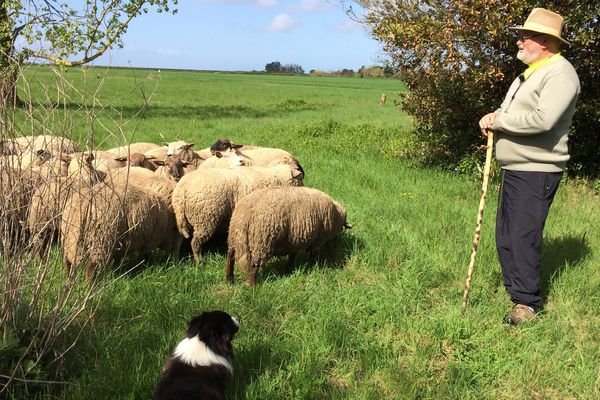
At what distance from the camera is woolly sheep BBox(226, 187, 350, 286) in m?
4.86

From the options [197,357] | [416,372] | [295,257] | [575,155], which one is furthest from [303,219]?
[575,155]

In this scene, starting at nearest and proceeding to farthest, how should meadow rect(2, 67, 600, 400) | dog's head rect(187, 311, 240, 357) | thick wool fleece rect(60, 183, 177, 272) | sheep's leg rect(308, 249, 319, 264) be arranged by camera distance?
dog's head rect(187, 311, 240, 357) → meadow rect(2, 67, 600, 400) → thick wool fleece rect(60, 183, 177, 272) → sheep's leg rect(308, 249, 319, 264)

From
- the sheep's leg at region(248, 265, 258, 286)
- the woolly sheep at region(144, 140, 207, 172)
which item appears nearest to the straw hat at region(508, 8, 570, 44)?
the sheep's leg at region(248, 265, 258, 286)

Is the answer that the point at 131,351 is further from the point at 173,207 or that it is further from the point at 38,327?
the point at 173,207

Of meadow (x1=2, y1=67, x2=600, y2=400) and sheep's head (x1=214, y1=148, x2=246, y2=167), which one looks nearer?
meadow (x1=2, y1=67, x2=600, y2=400)

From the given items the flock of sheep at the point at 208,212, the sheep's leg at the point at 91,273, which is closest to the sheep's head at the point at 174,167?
the flock of sheep at the point at 208,212

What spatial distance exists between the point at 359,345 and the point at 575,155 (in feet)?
25.4

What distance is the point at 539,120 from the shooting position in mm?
3816

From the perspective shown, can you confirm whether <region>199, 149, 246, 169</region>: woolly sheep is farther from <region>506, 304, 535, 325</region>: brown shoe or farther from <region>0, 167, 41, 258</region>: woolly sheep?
<region>506, 304, 535, 325</region>: brown shoe

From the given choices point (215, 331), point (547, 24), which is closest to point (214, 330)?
point (215, 331)

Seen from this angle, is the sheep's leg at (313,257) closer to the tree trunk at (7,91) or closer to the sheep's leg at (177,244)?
the sheep's leg at (177,244)

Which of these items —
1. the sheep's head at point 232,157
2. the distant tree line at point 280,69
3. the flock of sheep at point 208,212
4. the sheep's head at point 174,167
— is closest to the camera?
the flock of sheep at point 208,212

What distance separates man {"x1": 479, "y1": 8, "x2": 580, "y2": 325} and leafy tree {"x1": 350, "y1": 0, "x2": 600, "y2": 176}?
4219 mm

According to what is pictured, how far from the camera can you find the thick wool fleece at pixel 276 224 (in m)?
4.86
